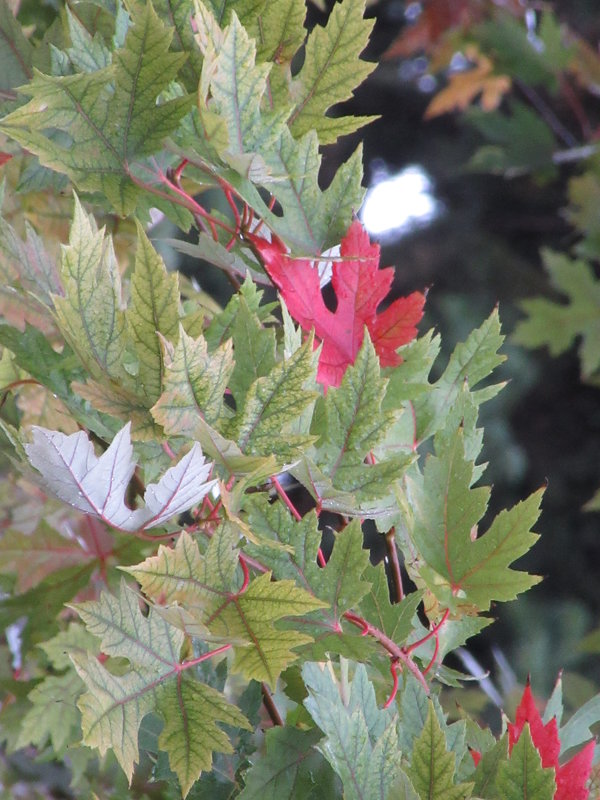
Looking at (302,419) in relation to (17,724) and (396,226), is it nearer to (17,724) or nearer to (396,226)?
(17,724)

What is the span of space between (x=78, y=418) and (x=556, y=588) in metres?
1.98

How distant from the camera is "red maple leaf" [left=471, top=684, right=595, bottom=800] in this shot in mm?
316

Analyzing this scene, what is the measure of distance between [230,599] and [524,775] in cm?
10

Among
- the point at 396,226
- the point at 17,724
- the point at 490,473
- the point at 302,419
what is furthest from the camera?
the point at 396,226

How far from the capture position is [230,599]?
0.95 feet

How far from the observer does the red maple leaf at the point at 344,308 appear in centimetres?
35

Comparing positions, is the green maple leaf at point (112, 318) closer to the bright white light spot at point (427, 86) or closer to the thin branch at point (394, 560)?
the thin branch at point (394, 560)

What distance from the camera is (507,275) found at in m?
2.17

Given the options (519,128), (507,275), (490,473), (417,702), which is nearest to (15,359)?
(417,702)

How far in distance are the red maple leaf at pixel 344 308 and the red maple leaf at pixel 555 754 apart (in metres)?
0.14

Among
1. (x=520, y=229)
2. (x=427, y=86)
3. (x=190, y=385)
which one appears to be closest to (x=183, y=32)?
(x=190, y=385)

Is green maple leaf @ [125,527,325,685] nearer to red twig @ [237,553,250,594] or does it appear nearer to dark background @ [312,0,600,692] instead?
red twig @ [237,553,250,594]

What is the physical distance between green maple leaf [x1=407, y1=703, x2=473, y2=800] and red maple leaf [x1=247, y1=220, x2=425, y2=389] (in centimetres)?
13

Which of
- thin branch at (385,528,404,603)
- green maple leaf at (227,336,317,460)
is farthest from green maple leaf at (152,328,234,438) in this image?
thin branch at (385,528,404,603)
